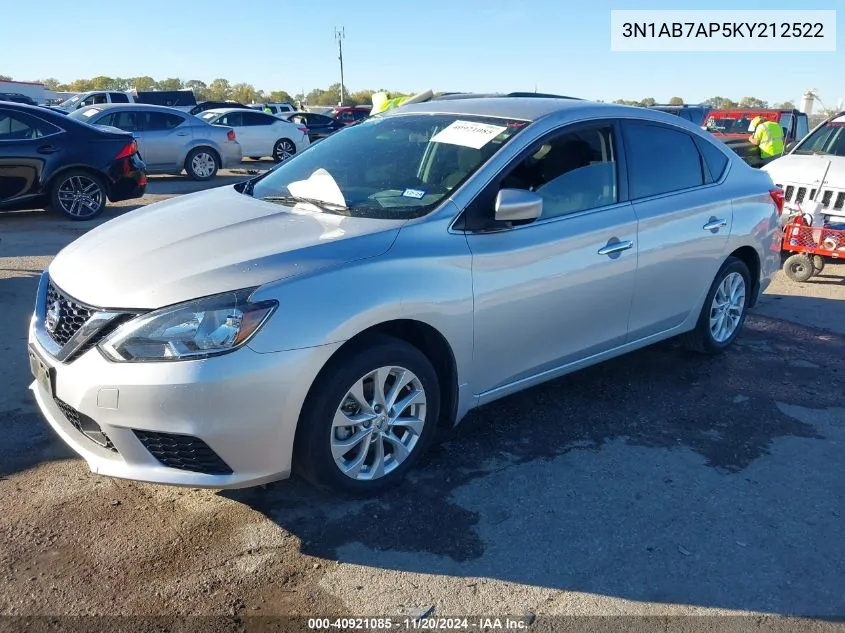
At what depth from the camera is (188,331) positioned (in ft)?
9.32

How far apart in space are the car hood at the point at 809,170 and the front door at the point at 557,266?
5.11 metres

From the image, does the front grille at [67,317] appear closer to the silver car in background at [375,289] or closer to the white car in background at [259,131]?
the silver car in background at [375,289]

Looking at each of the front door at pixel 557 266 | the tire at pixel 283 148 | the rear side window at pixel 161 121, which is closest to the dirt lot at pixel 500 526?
the front door at pixel 557 266

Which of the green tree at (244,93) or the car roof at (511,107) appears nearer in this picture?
the car roof at (511,107)

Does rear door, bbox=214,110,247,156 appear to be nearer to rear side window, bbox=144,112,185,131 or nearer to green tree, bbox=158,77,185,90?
rear side window, bbox=144,112,185,131

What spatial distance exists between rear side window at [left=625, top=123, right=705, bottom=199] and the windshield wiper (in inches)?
69.3

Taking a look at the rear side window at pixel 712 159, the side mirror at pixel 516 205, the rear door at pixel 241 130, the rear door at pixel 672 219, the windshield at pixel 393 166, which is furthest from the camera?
the rear door at pixel 241 130

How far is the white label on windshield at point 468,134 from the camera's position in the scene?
391cm

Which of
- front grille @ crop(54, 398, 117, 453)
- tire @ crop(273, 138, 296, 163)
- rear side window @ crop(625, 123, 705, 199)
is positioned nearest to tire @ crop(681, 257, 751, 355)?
rear side window @ crop(625, 123, 705, 199)

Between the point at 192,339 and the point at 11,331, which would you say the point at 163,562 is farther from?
the point at 11,331

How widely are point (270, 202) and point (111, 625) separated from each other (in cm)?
222

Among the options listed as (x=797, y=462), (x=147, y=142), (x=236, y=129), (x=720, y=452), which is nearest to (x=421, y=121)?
(x=720, y=452)

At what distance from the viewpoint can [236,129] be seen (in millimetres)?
18453

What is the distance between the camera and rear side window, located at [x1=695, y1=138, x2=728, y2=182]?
504cm
